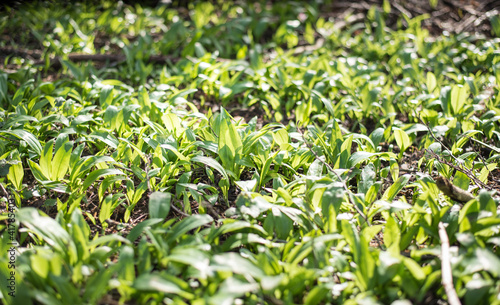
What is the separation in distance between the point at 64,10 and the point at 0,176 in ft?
9.76

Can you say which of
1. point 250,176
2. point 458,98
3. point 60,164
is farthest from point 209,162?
point 458,98

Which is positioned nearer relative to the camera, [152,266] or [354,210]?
[152,266]

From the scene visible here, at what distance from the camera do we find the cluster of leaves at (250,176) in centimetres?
127

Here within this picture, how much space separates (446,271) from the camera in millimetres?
1226

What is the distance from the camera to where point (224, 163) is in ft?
6.11

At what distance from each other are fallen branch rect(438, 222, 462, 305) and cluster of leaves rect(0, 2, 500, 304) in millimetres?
33

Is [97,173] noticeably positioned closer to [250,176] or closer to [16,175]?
[16,175]

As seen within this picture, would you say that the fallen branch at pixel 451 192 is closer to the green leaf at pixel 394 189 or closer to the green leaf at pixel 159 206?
the green leaf at pixel 394 189

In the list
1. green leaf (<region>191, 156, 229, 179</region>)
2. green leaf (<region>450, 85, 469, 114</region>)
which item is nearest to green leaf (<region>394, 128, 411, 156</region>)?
green leaf (<region>450, 85, 469, 114</region>)

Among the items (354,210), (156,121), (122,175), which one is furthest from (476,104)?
(122,175)

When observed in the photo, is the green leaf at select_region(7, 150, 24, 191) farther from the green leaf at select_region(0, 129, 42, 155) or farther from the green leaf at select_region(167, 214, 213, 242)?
the green leaf at select_region(167, 214, 213, 242)

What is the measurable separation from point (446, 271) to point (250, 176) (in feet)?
3.24

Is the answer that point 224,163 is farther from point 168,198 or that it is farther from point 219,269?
point 219,269

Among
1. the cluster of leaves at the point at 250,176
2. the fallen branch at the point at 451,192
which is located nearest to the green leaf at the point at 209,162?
the cluster of leaves at the point at 250,176
